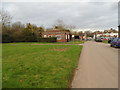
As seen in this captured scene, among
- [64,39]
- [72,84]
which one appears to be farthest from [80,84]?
[64,39]

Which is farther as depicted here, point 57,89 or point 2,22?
point 2,22

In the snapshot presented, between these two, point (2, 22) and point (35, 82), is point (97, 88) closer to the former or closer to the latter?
point (35, 82)

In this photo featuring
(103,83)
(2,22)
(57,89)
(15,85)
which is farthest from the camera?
(2,22)

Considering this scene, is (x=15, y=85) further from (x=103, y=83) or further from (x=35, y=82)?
(x=103, y=83)

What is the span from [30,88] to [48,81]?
780 millimetres

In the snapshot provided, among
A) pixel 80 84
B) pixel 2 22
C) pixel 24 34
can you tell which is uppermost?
pixel 2 22

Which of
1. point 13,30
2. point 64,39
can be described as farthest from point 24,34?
Answer: point 64,39

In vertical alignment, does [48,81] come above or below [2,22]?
below

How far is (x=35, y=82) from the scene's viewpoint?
14.5 feet

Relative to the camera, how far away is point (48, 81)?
14.8 feet

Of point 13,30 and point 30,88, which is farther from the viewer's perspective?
point 13,30

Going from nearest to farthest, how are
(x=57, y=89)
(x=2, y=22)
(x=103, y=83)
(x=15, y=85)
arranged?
(x=57, y=89) → (x=15, y=85) → (x=103, y=83) → (x=2, y=22)

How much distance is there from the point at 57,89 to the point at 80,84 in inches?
39.3

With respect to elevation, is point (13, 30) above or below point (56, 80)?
above
